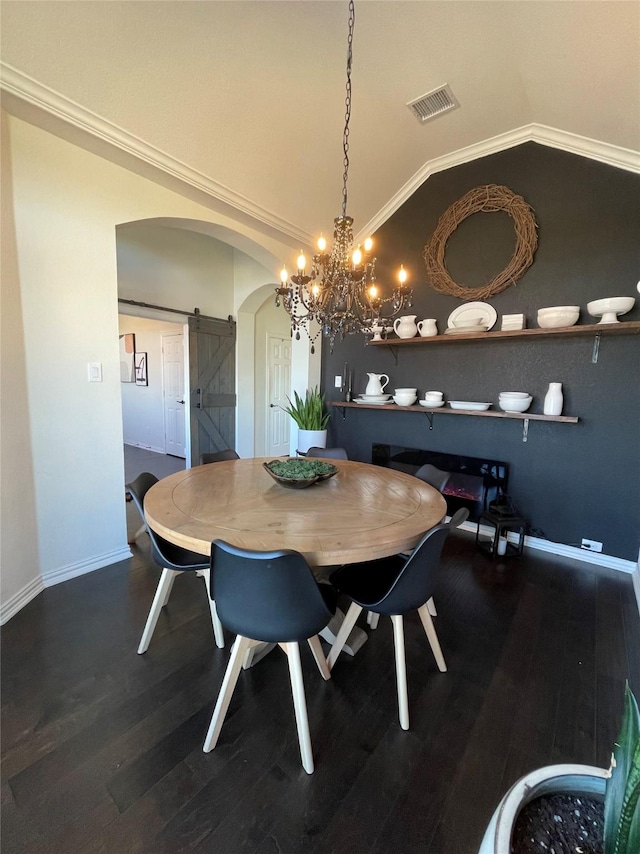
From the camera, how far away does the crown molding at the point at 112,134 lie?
5.51 feet

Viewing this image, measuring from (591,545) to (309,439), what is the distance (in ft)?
8.41

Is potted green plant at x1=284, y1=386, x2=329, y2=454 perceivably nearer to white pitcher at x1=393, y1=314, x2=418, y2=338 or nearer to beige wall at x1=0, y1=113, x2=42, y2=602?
white pitcher at x1=393, y1=314, x2=418, y2=338

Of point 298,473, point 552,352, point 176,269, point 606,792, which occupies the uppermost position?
point 176,269

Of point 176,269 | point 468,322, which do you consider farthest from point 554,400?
point 176,269

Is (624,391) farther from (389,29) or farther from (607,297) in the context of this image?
(389,29)

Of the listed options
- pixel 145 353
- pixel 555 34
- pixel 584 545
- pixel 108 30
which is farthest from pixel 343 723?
pixel 145 353

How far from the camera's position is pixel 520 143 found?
277cm

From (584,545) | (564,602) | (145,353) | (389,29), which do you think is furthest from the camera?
(145,353)

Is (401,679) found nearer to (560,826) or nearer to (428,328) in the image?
(560,826)

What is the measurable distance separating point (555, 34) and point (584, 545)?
321cm

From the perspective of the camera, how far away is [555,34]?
1838mm

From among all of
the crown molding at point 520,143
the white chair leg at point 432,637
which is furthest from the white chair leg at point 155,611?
the crown molding at point 520,143

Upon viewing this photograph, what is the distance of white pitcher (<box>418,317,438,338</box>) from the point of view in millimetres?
3172

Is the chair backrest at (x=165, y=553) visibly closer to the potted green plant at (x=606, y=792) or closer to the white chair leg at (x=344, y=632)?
the white chair leg at (x=344, y=632)
